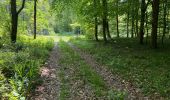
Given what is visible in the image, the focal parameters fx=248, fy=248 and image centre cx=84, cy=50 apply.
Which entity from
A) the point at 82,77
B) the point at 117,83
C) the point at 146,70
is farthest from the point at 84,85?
the point at 146,70

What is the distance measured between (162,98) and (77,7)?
21267 millimetres

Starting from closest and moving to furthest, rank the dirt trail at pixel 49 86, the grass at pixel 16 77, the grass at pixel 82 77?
the grass at pixel 16 77, the dirt trail at pixel 49 86, the grass at pixel 82 77

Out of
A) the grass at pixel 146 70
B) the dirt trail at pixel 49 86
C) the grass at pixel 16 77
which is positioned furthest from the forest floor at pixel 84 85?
the grass at pixel 16 77

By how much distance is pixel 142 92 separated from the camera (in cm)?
1027

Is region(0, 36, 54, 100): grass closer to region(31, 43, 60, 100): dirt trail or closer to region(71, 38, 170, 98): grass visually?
region(31, 43, 60, 100): dirt trail

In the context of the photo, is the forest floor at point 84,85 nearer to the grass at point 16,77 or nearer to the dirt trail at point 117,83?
the dirt trail at point 117,83

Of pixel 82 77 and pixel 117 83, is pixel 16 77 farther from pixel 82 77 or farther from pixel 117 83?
pixel 117 83

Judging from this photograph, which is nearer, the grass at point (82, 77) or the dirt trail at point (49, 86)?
the dirt trail at point (49, 86)

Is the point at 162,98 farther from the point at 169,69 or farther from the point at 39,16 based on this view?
the point at 39,16

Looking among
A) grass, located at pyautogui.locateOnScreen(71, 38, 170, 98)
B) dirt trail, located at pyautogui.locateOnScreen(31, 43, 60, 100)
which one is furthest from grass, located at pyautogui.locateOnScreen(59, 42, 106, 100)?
grass, located at pyautogui.locateOnScreen(71, 38, 170, 98)

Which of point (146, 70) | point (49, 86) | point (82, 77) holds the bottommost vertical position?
point (49, 86)

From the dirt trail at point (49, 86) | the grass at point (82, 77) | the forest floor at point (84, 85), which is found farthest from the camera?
the grass at point (82, 77)

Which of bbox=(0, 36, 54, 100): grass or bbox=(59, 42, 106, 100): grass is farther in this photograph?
bbox=(59, 42, 106, 100): grass

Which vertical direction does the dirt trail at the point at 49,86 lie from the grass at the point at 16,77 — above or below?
below
